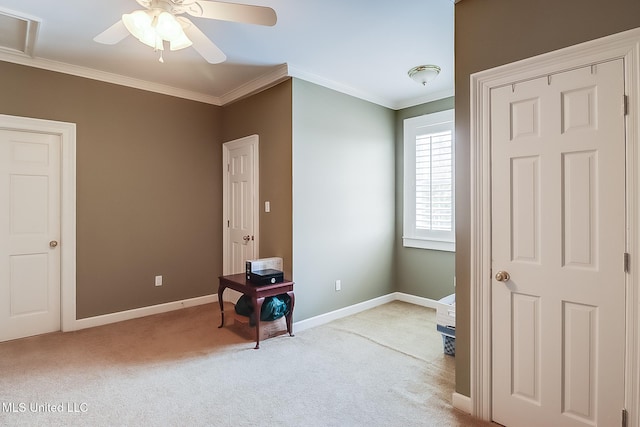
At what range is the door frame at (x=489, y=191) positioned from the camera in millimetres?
1563

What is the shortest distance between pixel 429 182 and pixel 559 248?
255 cm

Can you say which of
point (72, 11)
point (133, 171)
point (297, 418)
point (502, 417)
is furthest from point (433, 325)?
point (72, 11)

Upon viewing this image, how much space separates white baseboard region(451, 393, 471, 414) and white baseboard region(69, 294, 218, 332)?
3.24 metres

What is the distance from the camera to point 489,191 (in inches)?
79.3

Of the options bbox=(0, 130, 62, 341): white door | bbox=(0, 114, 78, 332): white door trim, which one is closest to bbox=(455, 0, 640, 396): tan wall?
bbox=(0, 114, 78, 332): white door trim

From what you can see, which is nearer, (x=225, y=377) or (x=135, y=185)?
(x=225, y=377)

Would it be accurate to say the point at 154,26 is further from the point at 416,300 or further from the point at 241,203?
the point at 416,300

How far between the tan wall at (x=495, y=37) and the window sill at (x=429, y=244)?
6.65ft

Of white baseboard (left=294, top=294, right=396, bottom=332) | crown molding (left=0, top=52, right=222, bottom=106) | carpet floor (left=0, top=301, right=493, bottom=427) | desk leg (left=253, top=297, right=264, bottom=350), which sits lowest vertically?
carpet floor (left=0, top=301, right=493, bottom=427)

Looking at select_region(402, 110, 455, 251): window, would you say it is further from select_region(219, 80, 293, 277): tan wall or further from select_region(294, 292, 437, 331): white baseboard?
select_region(219, 80, 293, 277): tan wall

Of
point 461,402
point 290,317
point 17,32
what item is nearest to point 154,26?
point 17,32

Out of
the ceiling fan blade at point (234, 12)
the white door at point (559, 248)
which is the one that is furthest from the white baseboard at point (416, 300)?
the ceiling fan blade at point (234, 12)

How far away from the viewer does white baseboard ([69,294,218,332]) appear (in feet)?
11.5

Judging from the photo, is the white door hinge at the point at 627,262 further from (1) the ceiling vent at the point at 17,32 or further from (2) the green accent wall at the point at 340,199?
(1) the ceiling vent at the point at 17,32
